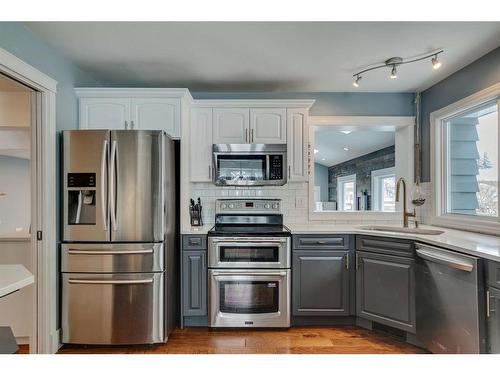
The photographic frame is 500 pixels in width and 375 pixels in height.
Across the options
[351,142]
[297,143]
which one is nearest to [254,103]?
[297,143]

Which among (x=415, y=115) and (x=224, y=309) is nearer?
(x=224, y=309)

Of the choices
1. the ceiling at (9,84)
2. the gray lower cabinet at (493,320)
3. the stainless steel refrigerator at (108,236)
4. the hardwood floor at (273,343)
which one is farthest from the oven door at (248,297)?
the ceiling at (9,84)

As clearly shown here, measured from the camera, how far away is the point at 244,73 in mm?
2846

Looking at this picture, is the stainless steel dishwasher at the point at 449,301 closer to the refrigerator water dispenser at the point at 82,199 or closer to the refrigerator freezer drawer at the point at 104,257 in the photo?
the refrigerator freezer drawer at the point at 104,257

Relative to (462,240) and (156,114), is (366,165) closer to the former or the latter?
(462,240)

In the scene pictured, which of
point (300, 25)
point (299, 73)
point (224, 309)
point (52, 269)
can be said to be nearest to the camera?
point (300, 25)

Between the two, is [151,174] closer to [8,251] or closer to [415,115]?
[8,251]

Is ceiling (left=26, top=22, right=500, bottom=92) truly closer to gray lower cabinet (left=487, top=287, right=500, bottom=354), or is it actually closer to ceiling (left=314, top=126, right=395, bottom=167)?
gray lower cabinet (left=487, top=287, right=500, bottom=354)

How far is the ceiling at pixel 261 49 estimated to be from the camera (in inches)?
81.1

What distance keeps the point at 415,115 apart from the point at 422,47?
3.95ft

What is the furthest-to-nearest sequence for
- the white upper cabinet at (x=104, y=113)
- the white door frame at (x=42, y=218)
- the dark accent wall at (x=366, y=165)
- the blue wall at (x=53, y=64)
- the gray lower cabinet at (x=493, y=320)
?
the dark accent wall at (x=366, y=165)
the white upper cabinet at (x=104, y=113)
the white door frame at (x=42, y=218)
the blue wall at (x=53, y=64)
the gray lower cabinet at (x=493, y=320)

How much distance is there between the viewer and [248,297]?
2.66 m

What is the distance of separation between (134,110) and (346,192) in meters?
7.32

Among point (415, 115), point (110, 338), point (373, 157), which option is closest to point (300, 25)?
point (415, 115)
